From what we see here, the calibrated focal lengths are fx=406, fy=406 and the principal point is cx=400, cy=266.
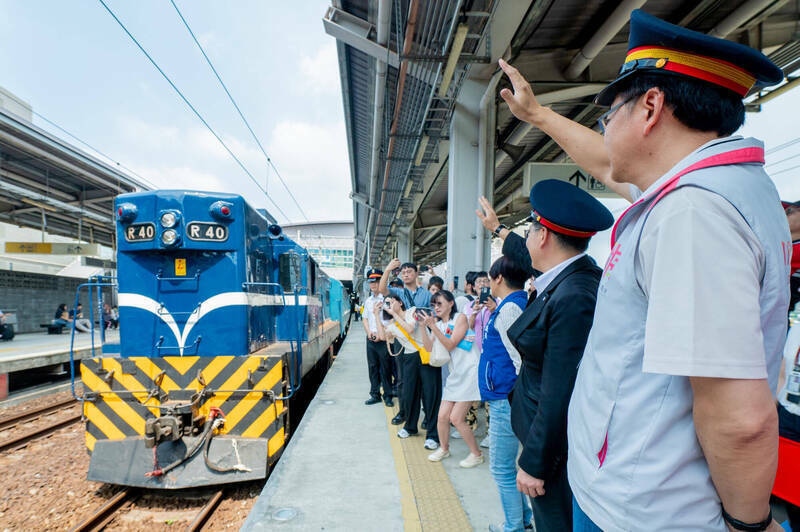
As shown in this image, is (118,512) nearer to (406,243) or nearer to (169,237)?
(169,237)

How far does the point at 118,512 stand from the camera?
3.81m

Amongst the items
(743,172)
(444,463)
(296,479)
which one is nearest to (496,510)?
(444,463)

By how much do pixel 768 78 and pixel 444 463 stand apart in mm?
3782

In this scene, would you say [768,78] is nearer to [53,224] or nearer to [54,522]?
[54,522]

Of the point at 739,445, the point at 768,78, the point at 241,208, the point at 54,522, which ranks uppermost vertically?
the point at 241,208

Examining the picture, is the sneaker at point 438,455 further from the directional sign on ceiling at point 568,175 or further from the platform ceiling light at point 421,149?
the platform ceiling light at point 421,149

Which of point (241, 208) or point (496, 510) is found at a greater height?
point (241, 208)

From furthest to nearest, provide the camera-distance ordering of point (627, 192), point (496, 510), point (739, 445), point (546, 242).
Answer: point (496, 510)
point (546, 242)
point (627, 192)
point (739, 445)

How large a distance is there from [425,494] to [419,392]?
177 cm

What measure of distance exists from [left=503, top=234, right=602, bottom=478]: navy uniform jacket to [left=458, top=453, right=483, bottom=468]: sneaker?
2.38 metres

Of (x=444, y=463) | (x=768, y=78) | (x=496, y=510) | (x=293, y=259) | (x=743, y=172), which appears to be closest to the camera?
(x=743, y=172)

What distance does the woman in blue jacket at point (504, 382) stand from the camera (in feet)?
8.23

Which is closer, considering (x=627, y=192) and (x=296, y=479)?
(x=627, y=192)

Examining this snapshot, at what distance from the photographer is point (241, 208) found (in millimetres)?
4523
